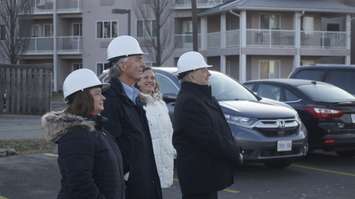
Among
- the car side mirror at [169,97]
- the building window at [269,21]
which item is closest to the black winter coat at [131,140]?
the car side mirror at [169,97]

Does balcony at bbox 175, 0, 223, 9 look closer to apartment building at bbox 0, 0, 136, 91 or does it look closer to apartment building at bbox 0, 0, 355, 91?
apartment building at bbox 0, 0, 355, 91

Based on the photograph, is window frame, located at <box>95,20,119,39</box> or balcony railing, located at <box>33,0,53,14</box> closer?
window frame, located at <box>95,20,119,39</box>

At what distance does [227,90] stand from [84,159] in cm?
729

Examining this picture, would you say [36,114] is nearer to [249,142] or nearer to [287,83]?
[287,83]

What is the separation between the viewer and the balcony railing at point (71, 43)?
50125mm

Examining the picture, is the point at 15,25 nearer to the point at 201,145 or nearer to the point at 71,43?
the point at 71,43

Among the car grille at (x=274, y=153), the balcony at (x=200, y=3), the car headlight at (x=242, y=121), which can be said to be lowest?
the car grille at (x=274, y=153)

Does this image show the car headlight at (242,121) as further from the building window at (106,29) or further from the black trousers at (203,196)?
the building window at (106,29)

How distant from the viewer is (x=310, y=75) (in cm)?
1445

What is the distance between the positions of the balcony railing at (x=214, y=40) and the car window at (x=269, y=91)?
31.9 meters

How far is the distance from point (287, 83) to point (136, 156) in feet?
26.5

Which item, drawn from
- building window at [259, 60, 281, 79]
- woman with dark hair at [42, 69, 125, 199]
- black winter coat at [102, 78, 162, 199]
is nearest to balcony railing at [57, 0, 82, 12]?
building window at [259, 60, 281, 79]

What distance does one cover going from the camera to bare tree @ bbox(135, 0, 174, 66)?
153 ft

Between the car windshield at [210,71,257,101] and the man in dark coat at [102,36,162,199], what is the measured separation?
229 inches
